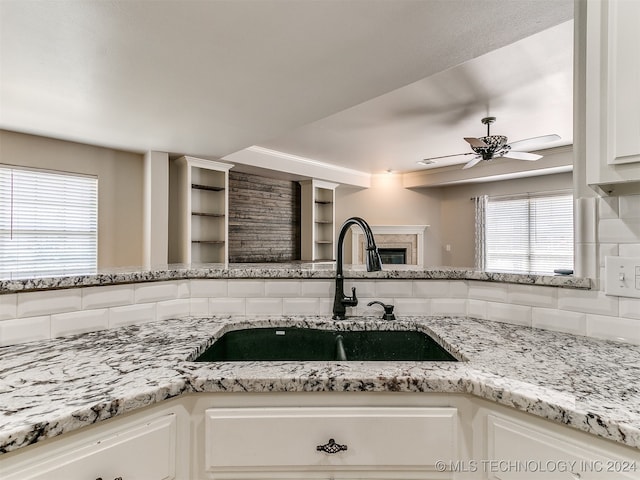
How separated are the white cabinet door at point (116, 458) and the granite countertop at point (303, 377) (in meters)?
0.06

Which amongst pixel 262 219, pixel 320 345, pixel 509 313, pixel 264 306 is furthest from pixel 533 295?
pixel 262 219

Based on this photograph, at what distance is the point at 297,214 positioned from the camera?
6.10 metres

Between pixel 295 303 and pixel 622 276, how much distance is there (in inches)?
43.7

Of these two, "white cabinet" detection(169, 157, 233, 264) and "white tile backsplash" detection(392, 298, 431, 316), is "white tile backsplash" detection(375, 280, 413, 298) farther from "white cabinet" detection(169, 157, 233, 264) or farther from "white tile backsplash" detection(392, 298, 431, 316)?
"white cabinet" detection(169, 157, 233, 264)

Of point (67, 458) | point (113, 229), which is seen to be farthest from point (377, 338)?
point (113, 229)

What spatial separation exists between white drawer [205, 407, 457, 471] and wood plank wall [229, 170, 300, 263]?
4.47 m

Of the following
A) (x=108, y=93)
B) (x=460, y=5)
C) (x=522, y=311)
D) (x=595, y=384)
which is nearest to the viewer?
(x=595, y=384)

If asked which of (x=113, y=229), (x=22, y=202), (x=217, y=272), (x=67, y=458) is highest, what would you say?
(x=22, y=202)

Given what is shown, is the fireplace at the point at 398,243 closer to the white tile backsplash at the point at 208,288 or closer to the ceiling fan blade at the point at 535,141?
the ceiling fan blade at the point at 535,141

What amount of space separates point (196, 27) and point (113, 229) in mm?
3237

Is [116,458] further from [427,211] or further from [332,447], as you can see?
[427,211]

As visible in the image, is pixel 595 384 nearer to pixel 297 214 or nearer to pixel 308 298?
pixel 308 298

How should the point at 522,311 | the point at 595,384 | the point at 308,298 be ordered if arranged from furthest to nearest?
the point at 308,298
the point at 522,311
the point at 595,384

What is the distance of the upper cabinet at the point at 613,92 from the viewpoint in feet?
2.99
